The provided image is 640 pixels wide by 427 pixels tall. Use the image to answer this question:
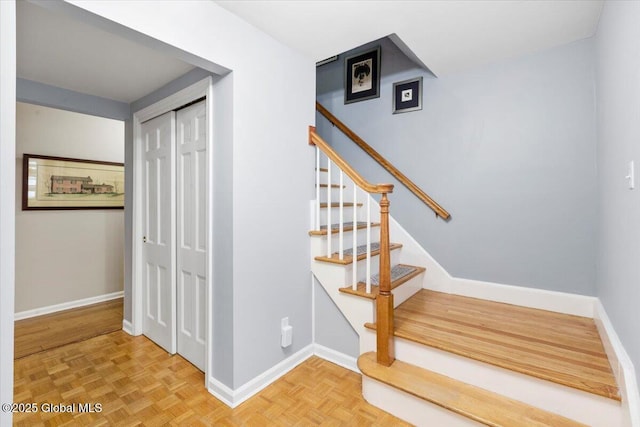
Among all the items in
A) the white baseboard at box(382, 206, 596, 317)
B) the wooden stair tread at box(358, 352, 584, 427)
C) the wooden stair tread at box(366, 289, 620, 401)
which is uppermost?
the white baseboard at box(382, 206, 596, 317)

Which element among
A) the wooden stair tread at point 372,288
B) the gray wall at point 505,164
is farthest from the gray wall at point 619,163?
the wooden stair tread at point 372,288

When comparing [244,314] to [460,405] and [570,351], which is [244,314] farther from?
[570,351]

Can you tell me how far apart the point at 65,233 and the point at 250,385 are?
3.06 metres

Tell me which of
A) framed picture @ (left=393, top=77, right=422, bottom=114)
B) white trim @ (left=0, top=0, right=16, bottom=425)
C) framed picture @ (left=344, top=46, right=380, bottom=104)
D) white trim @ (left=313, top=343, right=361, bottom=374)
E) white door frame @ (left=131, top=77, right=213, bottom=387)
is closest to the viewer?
white trim @ (left=0, top=0, right=16, bottom=425)

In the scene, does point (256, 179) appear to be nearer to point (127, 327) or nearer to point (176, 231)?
point (176, 231)

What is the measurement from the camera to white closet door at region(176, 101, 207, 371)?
7.07ft

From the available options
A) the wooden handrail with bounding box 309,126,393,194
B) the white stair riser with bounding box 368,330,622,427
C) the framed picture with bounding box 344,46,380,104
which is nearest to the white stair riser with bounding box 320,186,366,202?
the wooden handrail with bounding box 309,126,393,194

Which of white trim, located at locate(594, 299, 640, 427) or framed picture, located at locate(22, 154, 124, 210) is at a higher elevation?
framed picture, located at locate(22, 154, 124, 210)

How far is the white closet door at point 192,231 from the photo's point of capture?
7.07ft

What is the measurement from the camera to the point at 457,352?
1672 millimetres

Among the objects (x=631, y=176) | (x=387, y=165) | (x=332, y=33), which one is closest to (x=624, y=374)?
(x=631, y=176)

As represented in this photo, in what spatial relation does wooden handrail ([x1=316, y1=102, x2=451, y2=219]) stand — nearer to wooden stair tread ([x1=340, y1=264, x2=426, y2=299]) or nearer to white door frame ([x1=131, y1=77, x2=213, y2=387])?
wooden stair tread ([x1=340, y1=264, x2=426, y2=299])

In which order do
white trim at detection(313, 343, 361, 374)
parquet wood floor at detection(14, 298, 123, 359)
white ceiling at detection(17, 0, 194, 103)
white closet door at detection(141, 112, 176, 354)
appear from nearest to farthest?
white ceiling at detection(17, 0, 194, 103) → white trim at detection(313, 343, 361, 374) → white closet door at detection(141, 112, 176, 354) → parquet wood floor at detection(14, 298, 123, 359)

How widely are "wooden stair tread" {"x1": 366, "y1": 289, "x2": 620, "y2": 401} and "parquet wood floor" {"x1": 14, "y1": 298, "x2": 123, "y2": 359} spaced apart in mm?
2683
